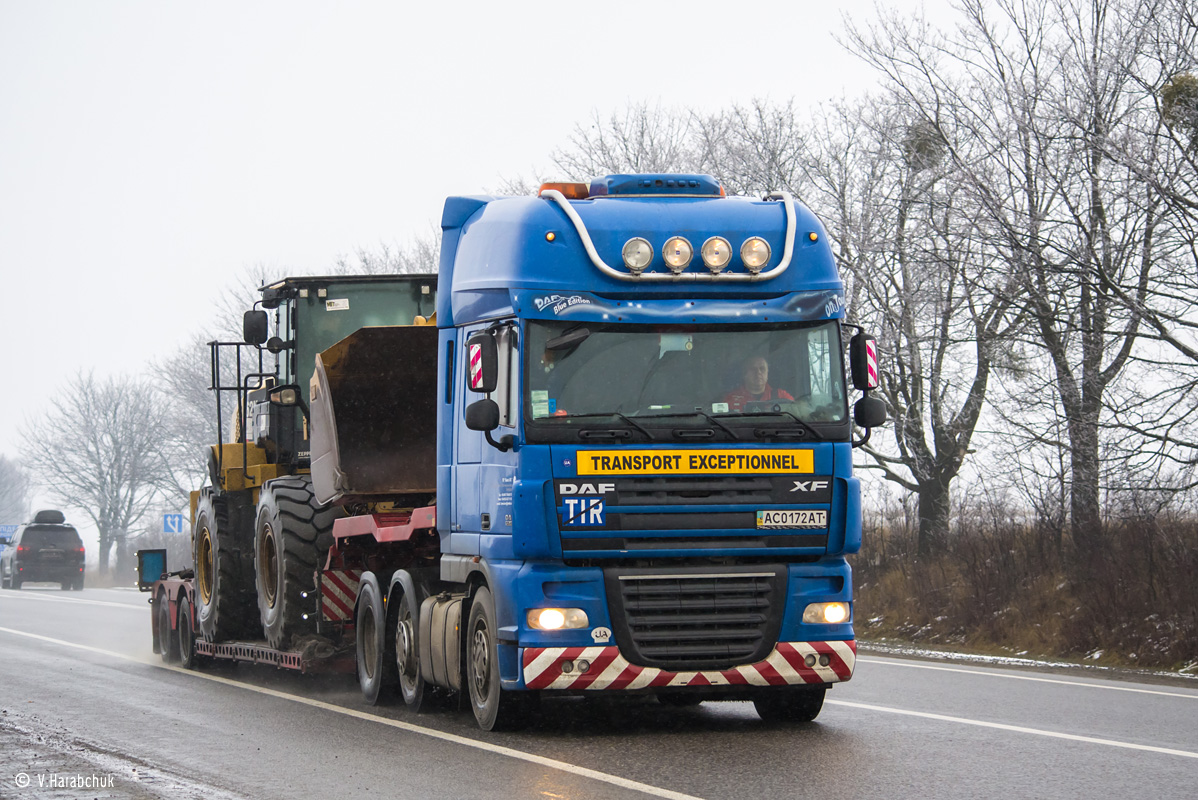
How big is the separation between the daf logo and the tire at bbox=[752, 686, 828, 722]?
1.98 m

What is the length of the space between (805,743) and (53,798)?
14.1ft

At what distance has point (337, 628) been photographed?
13312 millimetres

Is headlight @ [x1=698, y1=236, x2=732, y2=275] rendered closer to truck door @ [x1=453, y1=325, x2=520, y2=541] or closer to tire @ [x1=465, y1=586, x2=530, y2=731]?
truck door @ [x1=453, y1=325, x2=520, y2=541]

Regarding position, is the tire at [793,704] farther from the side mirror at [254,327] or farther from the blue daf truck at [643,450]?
the side mirror at [254,327]

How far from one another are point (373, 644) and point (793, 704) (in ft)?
12.0

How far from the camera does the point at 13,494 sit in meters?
124

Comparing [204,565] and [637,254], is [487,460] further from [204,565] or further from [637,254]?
[204,565]

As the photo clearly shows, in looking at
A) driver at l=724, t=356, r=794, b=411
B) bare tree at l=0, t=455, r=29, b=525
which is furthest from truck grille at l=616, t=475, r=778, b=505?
bare tree at l=0, t=455, r=29, b=525

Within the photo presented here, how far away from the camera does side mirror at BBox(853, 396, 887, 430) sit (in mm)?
10047

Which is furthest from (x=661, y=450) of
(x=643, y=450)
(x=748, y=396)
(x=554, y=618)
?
(x=554, y=618)

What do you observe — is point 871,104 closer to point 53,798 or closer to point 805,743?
point 805,743

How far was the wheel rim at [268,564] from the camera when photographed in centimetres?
1424

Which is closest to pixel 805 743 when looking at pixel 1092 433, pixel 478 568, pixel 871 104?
pixel 478 568

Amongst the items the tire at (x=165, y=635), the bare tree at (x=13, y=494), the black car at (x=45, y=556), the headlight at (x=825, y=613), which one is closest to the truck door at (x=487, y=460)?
the headlight at (x=825, y=613)
